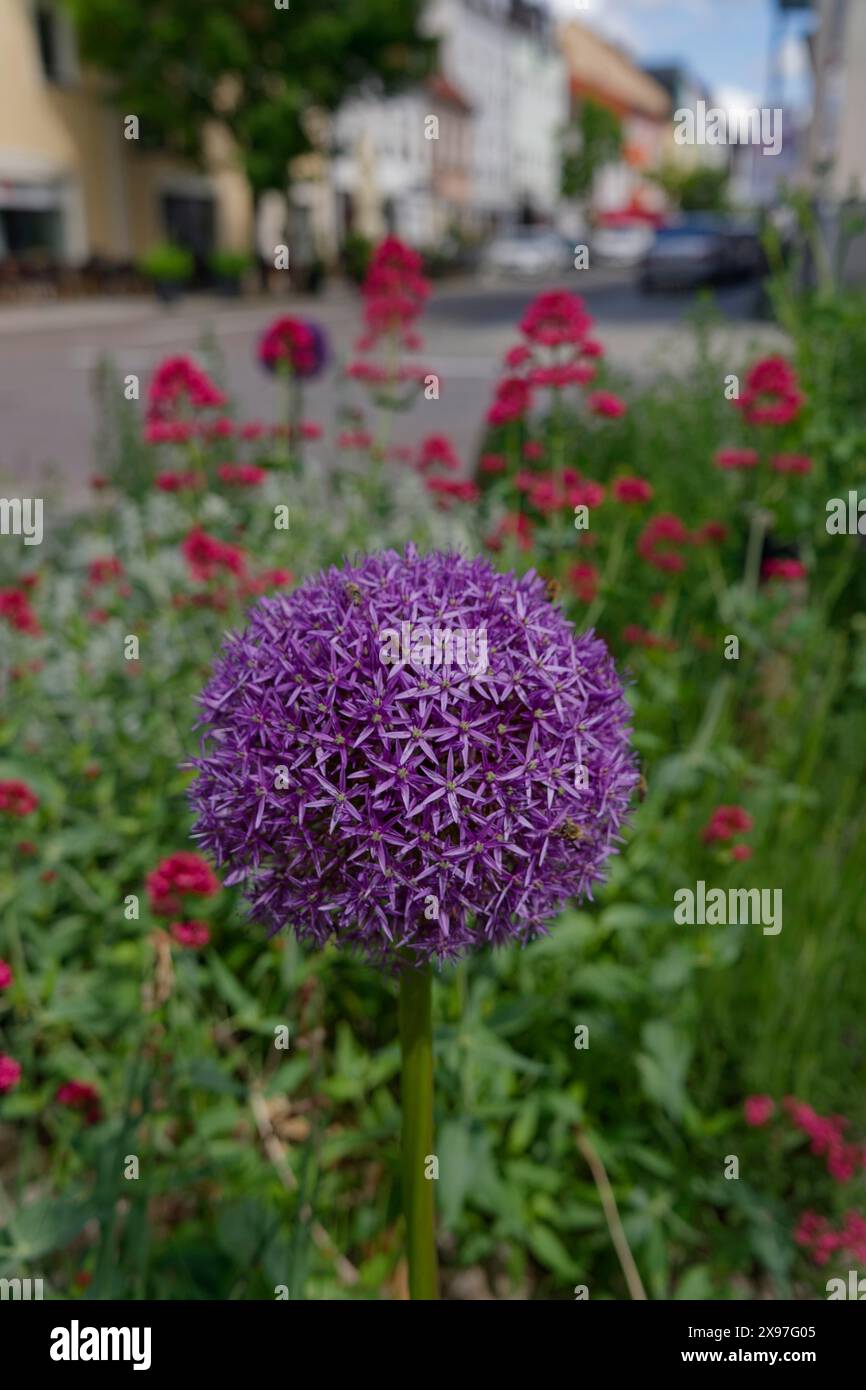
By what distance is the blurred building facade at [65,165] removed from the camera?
27562 mm

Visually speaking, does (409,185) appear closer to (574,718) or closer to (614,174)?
(614,174)

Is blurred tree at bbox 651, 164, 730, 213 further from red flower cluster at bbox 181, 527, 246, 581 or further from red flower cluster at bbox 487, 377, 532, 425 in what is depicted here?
red flower cluster at bbox 181, 527, 246, 581

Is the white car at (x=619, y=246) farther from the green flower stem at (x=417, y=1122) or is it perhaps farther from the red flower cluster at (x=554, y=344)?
the green flower stem at (x=417, y=1122)

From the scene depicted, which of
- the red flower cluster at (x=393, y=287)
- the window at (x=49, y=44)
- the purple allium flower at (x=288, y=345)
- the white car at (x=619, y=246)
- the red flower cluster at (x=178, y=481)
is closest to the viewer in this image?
the red flower cluster at (x=178, y=481)

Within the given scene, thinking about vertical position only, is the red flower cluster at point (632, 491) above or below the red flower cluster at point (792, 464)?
below

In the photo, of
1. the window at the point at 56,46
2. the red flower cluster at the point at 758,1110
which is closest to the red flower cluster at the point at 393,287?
the red flower cluster at the point at 758,1110

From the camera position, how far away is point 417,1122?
153cm

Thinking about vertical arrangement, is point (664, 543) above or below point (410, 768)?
above

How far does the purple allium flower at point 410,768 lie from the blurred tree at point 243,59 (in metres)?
30.6

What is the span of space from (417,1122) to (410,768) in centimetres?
53

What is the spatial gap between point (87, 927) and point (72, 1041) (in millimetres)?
Answer: 299

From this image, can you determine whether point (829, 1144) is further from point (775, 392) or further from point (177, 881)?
point (775, 392)

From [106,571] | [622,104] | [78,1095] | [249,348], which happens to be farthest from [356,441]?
[622,104]

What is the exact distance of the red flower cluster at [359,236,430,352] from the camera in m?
4.22
